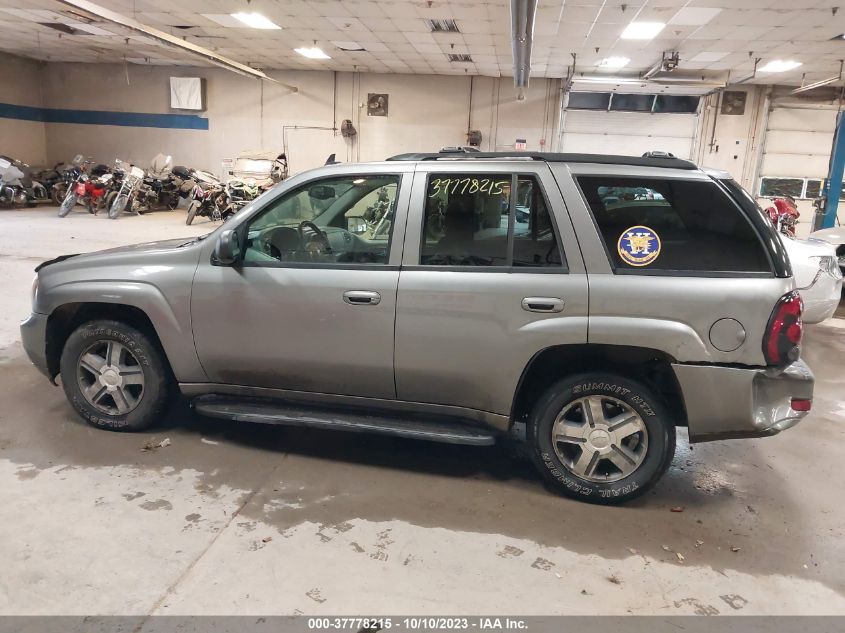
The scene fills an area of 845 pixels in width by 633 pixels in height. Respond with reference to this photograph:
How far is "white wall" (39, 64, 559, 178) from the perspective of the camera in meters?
18.2

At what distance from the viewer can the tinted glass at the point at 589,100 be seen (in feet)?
57.0

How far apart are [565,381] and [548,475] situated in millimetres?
495

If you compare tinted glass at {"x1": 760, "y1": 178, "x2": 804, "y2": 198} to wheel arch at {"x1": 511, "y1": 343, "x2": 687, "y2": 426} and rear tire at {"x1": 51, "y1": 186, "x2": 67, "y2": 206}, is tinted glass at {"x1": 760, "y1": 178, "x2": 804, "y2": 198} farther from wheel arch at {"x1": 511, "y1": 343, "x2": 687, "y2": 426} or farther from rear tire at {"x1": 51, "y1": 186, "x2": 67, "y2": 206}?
rear tire at {"x1": 51, "y1": 186, "x2": 67, "y2": 206}

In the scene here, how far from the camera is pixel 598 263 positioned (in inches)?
114

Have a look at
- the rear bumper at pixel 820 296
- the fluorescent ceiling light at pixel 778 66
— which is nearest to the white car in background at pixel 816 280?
the rear bumper at pixel 820 296

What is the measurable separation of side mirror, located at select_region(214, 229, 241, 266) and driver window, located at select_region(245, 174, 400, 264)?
0.09 m

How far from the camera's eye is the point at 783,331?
2754mm

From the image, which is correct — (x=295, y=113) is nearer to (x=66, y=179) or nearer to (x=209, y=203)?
(x=209, y=203)

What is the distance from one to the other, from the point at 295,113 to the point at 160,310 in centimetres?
1704

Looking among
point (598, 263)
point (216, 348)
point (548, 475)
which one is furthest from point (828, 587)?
point (216, 348)

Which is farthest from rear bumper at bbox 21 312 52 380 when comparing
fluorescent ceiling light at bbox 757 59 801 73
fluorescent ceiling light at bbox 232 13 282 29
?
fluorescent ceiling light at bbox 757 59 801 73

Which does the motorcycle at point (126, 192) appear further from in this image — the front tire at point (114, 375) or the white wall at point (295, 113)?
the front tire at point (114, 375)

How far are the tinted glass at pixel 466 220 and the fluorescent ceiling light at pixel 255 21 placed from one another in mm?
10953

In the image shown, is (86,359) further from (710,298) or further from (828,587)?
(828,587)
